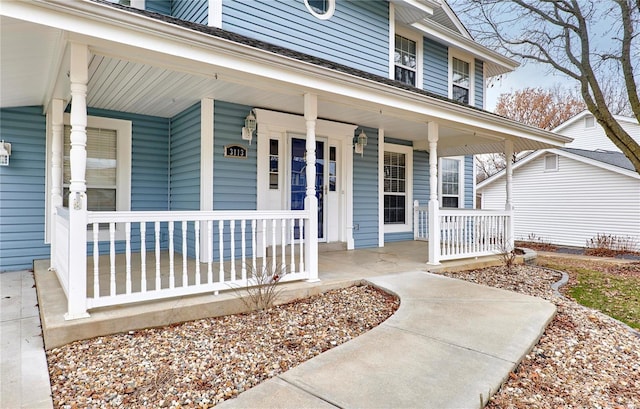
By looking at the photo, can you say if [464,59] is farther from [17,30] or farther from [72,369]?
[72,369]

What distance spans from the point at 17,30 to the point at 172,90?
7.04 feet

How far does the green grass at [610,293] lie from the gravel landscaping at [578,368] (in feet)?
1.72

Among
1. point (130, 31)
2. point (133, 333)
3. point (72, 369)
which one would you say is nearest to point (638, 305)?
point (133, 333)

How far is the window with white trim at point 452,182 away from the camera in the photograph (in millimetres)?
9773

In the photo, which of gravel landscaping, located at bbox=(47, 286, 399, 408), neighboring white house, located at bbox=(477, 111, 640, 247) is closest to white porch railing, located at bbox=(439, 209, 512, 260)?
gravel landscaping, located at bbox=(47, 286, 399, 408)

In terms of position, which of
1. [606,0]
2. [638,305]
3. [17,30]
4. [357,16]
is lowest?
[638,305]

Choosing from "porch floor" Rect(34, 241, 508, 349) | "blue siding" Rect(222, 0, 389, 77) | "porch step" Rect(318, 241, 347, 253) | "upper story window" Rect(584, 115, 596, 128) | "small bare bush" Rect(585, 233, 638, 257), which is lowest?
"small bare bush" Rect(585, 233, 638, 257)

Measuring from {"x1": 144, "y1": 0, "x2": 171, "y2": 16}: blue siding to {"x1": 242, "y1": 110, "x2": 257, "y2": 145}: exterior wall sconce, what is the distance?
3162 mm

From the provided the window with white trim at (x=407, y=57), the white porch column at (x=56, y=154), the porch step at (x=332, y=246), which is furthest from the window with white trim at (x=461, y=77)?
the white porch column at (x=56, y=154)

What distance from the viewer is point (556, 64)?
1075 cm

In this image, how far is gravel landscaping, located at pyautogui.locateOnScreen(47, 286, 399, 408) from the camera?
216 centimetres

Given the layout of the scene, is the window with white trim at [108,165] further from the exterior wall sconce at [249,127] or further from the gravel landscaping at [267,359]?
the gravel landscaping at [267,359]

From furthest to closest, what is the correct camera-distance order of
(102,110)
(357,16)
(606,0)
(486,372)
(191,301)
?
(606,0) < (357,16) < (102,110) < (191,301) < (486,372)

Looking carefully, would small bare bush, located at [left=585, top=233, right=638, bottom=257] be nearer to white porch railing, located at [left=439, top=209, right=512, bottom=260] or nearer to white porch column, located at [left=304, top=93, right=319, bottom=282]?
white porch railing, located at [left=439, top=209, right=512, bottom=260]
